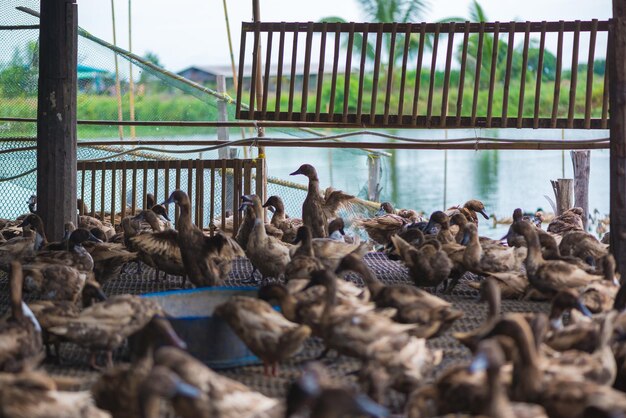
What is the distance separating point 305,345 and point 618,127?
2.87 m

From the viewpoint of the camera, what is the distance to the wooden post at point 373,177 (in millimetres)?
12119

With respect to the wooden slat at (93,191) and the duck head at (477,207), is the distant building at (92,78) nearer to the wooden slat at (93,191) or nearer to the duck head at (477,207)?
the wooden slat at (93,191)

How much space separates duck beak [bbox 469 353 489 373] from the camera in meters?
3.97

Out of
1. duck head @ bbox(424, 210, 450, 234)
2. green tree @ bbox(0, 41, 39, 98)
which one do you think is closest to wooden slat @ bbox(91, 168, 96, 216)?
green tree @ bbox(0, 41, 39, 98)

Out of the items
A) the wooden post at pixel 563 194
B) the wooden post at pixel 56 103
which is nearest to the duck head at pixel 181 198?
the wooden post at pixel 56 103

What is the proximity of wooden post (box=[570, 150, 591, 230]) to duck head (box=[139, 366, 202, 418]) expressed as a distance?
327 inches

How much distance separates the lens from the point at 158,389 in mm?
3881

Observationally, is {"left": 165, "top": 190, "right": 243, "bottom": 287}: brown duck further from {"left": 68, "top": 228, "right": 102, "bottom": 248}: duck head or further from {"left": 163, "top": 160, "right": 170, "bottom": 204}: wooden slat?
{"left": 163, "top": 160, "right": 170, "bottom": 204}: wooden slat

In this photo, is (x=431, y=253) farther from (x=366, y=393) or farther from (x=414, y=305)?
(x=366, y=393)

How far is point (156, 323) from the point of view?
4832mm

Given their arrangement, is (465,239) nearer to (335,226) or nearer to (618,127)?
(335,226)

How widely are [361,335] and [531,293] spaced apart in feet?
8.38

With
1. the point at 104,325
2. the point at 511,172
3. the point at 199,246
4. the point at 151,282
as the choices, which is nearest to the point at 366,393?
the point at 104,325

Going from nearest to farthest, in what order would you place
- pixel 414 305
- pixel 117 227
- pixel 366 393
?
pixel 366 393
pixel 414 305
pixel 117 227
